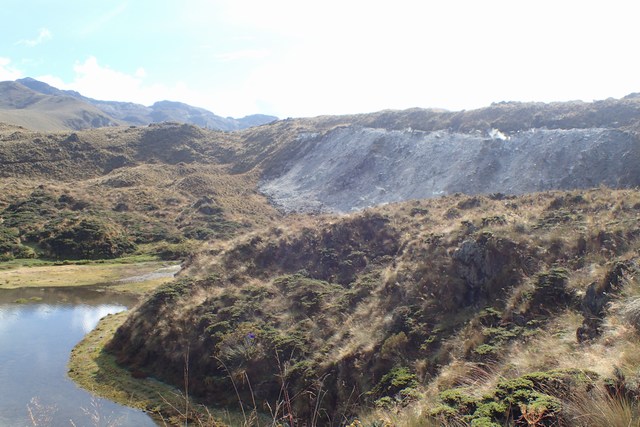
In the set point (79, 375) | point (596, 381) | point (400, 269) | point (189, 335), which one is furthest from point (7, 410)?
point (596, 381)

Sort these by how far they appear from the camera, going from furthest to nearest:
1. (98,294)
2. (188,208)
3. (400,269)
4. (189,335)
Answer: (188,208), (98,294), (189,335), (400,269)

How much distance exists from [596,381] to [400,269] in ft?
40.9

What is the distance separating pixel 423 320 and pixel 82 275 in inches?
1361

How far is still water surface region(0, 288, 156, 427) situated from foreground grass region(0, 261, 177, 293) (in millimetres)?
2331

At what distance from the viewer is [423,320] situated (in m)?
14.7

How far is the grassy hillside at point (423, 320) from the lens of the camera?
23.6 ft

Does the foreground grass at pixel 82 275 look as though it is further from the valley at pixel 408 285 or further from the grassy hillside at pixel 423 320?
the grassy hillside at pixel 423 320

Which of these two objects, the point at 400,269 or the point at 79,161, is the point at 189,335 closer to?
the point at 400,269

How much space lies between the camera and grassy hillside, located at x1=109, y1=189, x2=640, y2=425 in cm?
719

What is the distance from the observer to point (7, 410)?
599 inches

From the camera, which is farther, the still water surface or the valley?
the still water surface

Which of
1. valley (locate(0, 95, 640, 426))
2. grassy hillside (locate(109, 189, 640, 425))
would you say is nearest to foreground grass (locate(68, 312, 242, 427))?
valley (locate(0, 95, 640, 426))

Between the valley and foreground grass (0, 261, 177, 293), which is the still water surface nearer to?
the valley

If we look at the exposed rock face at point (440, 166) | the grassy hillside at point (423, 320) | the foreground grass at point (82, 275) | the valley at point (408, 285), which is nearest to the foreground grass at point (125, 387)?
the valley at point (408, 285)
